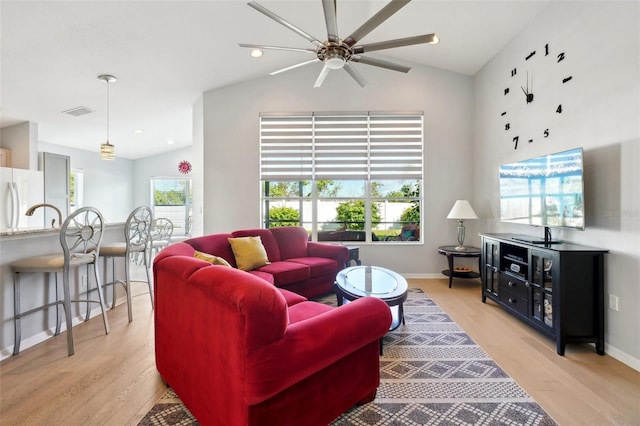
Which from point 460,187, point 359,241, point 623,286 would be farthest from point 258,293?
point 460,187

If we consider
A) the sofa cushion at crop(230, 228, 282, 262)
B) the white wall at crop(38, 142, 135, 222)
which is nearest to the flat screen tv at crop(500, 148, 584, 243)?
the sofa cushion at crop(230, 228, 282, 262)

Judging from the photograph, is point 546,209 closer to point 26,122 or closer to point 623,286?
point 623,286

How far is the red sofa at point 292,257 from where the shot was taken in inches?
128

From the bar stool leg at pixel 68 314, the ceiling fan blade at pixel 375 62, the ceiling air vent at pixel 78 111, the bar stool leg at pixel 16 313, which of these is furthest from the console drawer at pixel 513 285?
the ceiling air vent at pixel 78 111

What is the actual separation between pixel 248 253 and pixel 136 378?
1.57m

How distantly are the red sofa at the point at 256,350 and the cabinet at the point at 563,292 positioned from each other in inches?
66.8

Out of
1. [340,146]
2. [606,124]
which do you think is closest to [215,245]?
[340,146]

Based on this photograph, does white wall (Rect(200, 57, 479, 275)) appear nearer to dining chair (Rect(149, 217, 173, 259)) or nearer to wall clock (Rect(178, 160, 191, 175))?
dining chair (Rect(149, 217, 173, 259))

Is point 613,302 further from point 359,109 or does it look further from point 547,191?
point 359,109

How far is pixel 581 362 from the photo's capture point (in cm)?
223

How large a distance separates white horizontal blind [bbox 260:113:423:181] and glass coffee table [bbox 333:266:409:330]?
2.10 meters

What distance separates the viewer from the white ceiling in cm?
289

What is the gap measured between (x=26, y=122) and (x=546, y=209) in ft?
24.4

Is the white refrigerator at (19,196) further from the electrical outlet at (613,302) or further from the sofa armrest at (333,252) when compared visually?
the electrical outlet at (613,302)
